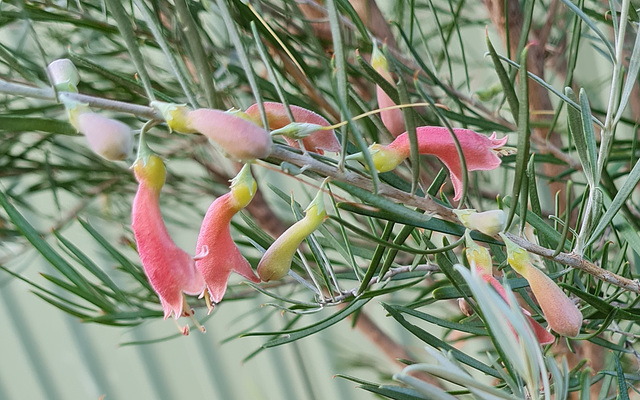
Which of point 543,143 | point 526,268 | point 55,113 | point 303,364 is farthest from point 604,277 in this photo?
point 303,364

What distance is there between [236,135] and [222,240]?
0.04 metres

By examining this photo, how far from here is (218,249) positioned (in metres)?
0.16

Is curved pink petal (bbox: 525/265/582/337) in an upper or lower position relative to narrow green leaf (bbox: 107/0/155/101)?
lower

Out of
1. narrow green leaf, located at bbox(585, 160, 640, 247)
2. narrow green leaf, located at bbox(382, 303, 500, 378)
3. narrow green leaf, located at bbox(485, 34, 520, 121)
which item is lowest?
narrow green leaf, located at bbox(382, 303, 500, 378)

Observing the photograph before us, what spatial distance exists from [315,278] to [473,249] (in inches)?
3.3

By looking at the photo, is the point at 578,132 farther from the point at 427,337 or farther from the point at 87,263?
the point at 87,263

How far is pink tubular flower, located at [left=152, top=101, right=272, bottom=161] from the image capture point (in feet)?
0.39

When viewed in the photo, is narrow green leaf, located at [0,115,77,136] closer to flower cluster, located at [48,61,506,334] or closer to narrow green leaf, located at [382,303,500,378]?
flower cluster, located at [48,61,506,334]

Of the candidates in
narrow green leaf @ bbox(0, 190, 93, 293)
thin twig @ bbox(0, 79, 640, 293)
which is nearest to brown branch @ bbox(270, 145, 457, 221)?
thin twig @ bbox(0, 79, 640, 293)

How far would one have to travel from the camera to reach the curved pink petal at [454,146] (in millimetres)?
154

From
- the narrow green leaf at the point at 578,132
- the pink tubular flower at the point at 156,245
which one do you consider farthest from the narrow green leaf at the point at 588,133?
the pink tubular flower at the point at 156,245

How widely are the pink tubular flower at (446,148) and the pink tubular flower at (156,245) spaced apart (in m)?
0.05

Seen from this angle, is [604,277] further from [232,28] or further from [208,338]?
[208,338]

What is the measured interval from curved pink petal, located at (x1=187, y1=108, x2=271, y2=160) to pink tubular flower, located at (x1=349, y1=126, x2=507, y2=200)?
4 cm
